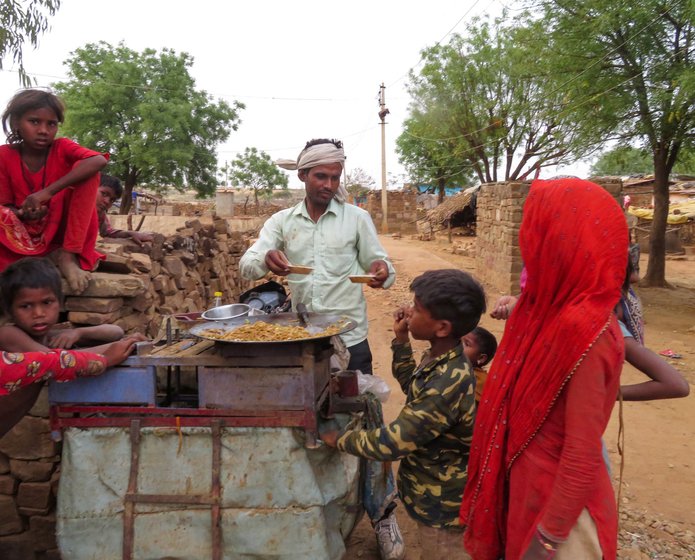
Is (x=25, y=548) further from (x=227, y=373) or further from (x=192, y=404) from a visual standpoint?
(x=227, y=373)

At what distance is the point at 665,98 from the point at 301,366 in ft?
25.4

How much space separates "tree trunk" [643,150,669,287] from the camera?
31.3 feet

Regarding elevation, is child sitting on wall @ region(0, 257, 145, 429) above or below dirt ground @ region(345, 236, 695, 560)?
above

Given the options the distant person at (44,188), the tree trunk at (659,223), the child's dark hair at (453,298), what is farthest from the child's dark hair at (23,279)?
the tree trunk at (659,223)

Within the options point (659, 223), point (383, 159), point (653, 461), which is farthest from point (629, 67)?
point (383, 159)

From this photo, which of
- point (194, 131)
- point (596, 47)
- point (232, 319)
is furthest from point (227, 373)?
point (194, 131)

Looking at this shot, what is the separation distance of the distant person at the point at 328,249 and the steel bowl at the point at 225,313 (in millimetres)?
258

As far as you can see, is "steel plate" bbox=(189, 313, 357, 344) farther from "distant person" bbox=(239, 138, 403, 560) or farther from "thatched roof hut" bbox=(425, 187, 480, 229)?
"thatched roof hut" bbox=(425, 187, 480, 229)

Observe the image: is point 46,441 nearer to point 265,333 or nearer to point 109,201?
point 265,333

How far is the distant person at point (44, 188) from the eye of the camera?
8.45 feet

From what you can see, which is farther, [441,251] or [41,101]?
[441,251]

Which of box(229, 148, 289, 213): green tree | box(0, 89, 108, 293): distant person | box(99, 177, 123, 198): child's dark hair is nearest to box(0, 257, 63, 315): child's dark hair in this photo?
box(0, 89, 108, 293): distant person

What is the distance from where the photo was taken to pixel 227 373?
6.34 ft

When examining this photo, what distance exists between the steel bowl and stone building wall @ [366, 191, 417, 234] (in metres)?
22.1
